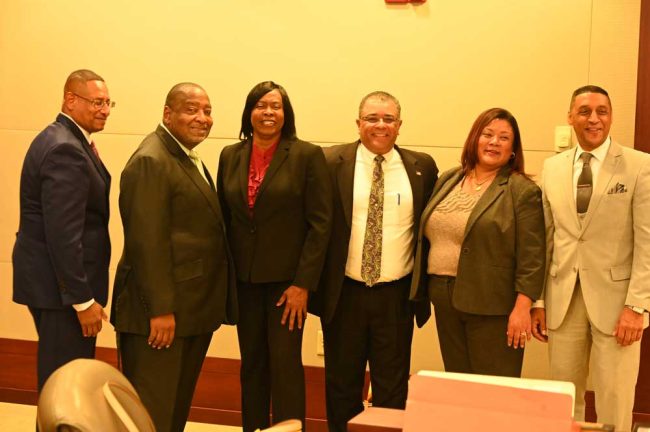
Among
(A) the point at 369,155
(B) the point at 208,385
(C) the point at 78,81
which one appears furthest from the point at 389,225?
(B) the point at 208,385

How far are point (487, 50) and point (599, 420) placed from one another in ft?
6.69

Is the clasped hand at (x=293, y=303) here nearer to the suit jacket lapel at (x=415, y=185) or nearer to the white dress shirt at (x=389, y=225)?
the white dress shirt at (x=389, y=225)

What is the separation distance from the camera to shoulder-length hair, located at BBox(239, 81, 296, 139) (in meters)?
3.42

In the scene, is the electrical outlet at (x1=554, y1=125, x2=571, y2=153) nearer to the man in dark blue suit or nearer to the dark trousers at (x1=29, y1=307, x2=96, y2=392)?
the man in dark blue suit

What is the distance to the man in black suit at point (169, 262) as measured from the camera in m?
3.03

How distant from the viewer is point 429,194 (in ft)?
11.8

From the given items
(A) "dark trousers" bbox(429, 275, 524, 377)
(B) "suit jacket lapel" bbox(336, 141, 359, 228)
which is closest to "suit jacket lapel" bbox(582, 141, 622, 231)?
(A) "dark trousers" bbox(429, 275, 524, 377)

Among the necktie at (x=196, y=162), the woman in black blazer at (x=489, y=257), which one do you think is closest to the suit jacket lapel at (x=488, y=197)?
the woman in black blazer at (x=489, y=257)

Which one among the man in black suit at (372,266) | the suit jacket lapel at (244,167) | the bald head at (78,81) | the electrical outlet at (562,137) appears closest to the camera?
the bald head at (78,81)

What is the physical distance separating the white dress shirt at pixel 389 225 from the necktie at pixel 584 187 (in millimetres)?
723

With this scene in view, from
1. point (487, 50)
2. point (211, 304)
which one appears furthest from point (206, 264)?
point (487, 50)

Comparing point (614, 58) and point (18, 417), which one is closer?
point (614, 58)

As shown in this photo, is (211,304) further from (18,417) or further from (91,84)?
(18,417)

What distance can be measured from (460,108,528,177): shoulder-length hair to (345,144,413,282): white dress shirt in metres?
0.31
